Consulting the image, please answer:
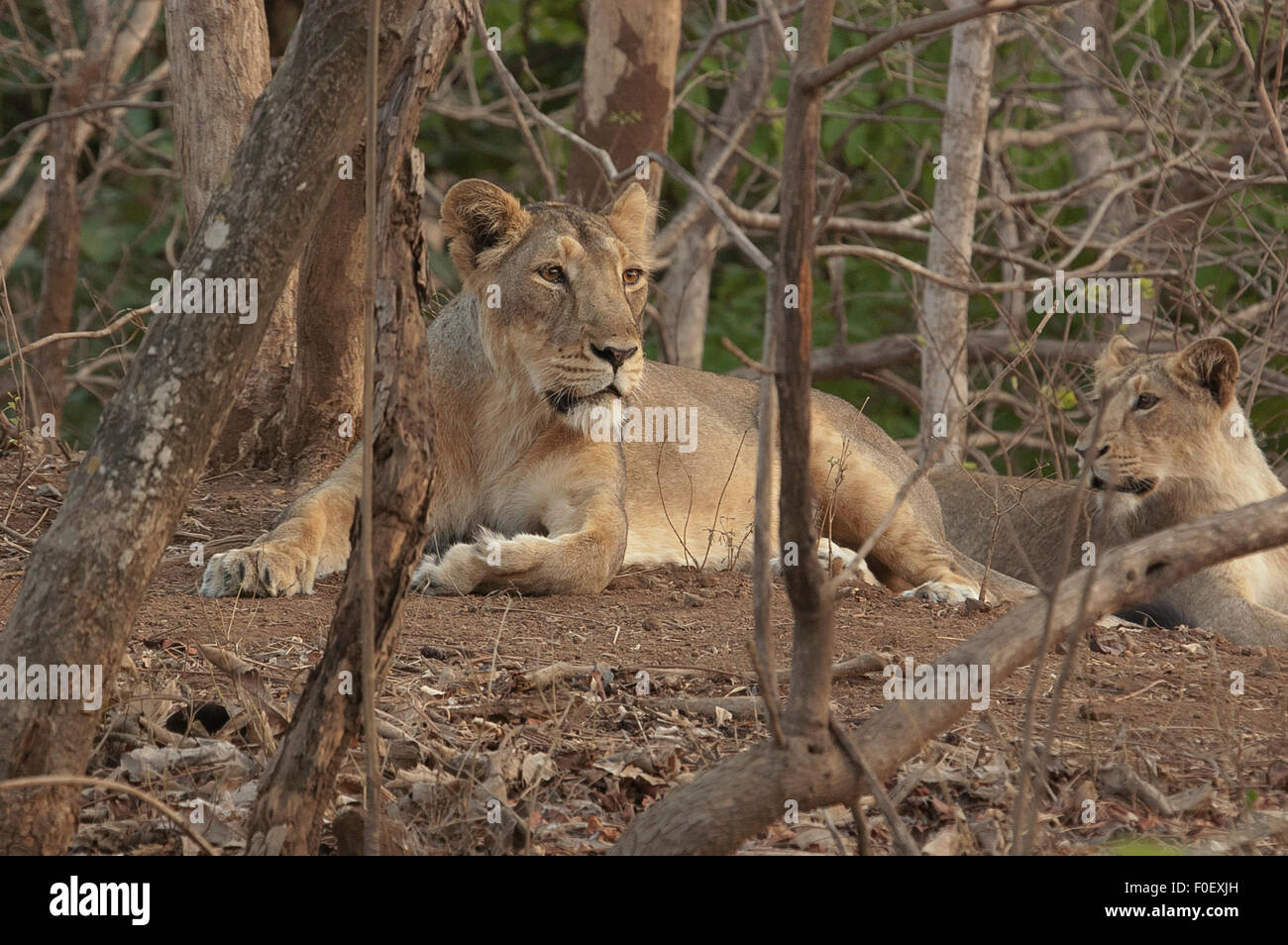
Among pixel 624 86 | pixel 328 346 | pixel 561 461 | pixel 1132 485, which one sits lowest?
pixel 1132 485

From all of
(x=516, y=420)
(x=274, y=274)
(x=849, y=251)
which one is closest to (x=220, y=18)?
(x=516, y=420)

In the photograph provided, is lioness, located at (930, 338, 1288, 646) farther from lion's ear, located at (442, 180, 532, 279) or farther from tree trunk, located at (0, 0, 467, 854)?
tree trunk, located at (0, 0, 467, 854)

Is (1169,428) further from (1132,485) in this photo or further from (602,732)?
(602,732)

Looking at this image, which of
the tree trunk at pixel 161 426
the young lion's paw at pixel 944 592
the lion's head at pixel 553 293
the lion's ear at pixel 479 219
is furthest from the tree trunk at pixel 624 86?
the tree trunk at pixel 161 426

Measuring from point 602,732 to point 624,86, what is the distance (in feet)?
16.4

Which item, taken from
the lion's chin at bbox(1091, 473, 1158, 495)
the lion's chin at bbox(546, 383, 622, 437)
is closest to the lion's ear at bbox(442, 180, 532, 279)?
the lion's chin at bbox(546, 383, 622, 437)

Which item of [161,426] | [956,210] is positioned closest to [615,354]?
[161,426]

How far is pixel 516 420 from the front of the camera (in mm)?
5742

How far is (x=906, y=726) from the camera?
2.69 metres

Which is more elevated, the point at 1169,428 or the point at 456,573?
the point at 1169,428

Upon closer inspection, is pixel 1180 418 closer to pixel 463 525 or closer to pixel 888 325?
pixel 463 525

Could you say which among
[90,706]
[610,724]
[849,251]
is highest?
[849,251]

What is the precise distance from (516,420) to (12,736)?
316 centimetres

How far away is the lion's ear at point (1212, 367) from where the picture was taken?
18.6ft
